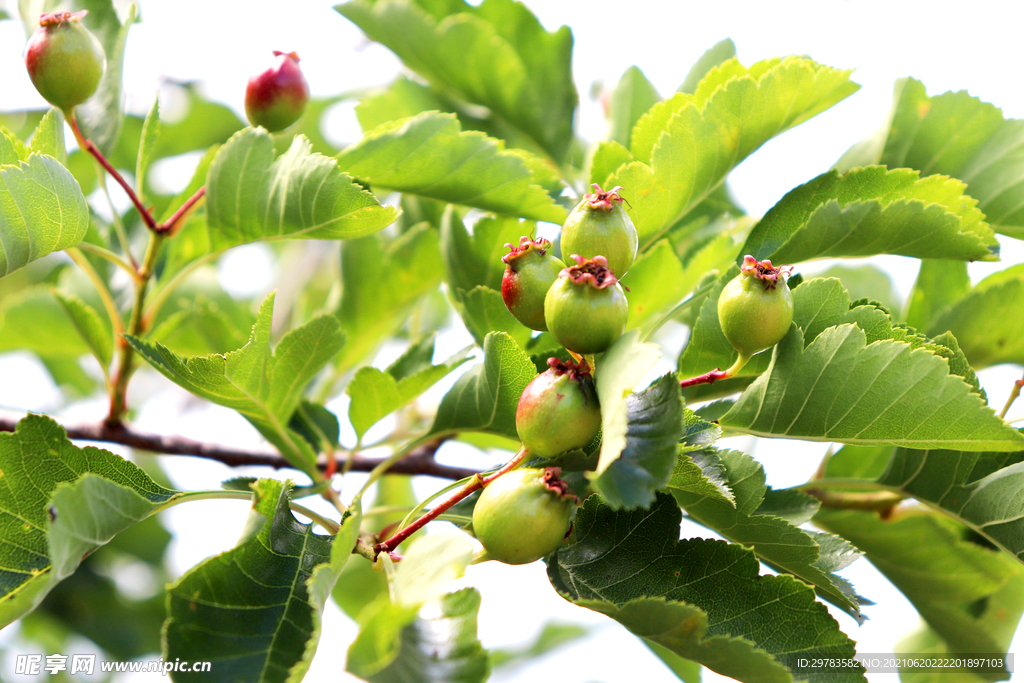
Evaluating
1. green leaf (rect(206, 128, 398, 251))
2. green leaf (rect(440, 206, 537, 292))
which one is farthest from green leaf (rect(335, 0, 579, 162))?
green leaf (rect(206, 128, 398, 251))

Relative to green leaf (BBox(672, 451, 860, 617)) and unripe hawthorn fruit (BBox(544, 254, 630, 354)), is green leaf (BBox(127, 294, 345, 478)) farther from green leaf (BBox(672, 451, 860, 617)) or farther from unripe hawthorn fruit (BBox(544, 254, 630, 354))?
green leaf (BBox(672, 451, 860, 617))

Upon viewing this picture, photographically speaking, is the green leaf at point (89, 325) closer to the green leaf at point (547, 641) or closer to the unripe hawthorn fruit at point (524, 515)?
the unripe hawthorn fruit at point (524, 515)

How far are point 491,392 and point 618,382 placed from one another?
12.1 inches

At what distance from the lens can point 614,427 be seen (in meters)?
0.60

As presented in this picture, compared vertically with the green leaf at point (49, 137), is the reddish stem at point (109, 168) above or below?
below

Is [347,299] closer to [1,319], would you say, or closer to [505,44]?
[505,44]

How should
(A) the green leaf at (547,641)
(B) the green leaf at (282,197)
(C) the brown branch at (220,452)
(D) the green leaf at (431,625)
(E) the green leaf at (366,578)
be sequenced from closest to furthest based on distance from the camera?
1. (D) the green leaf at (431,625)
2. (B) the green leaf at (282,197)
3. (C) the brown branch at (220,452)
4. (E) the green leaf at (366,578)
5. (A) the green leaf at (547,641)

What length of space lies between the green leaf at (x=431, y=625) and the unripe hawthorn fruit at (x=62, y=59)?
2.76 feet

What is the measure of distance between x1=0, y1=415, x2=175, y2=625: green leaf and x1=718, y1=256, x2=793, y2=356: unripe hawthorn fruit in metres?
0.63

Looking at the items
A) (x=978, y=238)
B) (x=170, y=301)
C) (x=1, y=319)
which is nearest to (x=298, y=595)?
(x=978, y=238)

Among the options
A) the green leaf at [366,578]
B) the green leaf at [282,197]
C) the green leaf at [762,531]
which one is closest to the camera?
the green leaf at [762,531]

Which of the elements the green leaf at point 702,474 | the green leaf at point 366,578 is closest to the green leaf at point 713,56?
the green leaf at point 702,474

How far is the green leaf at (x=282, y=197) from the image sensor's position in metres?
0.92

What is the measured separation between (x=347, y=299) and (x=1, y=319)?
2.78 feet
